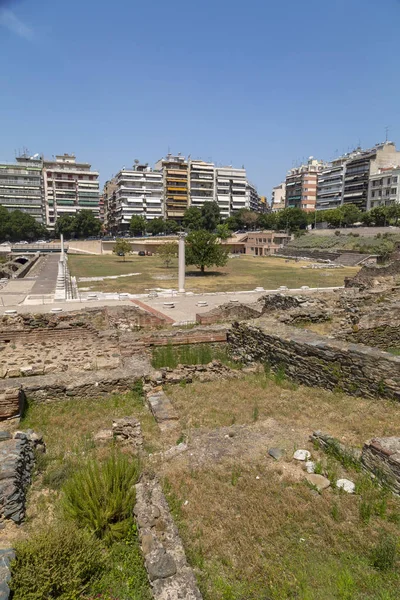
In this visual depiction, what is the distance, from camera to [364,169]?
338 ft

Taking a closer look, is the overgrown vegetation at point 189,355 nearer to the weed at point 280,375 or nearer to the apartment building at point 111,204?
the weed at point 280,375

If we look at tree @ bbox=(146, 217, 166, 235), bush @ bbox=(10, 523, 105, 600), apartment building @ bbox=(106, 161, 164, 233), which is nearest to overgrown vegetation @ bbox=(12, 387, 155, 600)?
bush @ bbox=(10, 523, 105, 600)

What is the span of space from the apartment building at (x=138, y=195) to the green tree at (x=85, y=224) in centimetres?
1518

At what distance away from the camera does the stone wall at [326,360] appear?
7203 millimetres

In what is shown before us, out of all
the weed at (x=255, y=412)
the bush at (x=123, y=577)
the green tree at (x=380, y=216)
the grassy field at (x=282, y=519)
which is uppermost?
the green tree at (x=380, y=216)

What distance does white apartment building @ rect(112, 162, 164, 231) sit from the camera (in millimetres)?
113750

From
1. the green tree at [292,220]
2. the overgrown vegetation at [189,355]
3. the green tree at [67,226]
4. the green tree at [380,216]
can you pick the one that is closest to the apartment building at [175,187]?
the green tree at [67,226]

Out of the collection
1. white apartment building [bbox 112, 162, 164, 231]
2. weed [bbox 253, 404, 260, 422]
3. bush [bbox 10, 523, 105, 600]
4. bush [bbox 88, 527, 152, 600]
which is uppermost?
white apartment building [bbox 112, 162, 164, 231]

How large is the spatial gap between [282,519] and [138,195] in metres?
117

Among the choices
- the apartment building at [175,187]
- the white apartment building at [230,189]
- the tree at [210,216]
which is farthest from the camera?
the white apartment building at [230,189]

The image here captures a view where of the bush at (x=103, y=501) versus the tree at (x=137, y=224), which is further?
the tree at (x=137, y=224)

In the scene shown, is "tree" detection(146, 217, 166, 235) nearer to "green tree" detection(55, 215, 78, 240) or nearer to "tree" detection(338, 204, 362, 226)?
"green tree" detection(55, 215, 78, 240)

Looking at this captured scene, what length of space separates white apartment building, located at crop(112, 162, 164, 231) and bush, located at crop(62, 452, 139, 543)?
114 meters

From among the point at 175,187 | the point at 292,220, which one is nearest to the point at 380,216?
the point at 292,220
